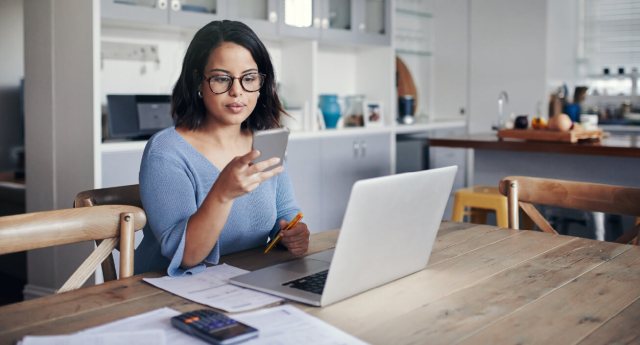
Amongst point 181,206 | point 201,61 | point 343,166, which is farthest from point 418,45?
point 181,206

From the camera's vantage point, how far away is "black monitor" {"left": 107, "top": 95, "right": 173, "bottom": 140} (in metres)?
3.48

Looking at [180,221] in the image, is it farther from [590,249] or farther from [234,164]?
[590,249]

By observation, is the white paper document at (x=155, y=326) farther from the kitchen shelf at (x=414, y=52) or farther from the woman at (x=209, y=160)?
the kitchen shelf at (x=414, y=52)

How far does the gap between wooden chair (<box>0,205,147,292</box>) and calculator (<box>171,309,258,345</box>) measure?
391mm

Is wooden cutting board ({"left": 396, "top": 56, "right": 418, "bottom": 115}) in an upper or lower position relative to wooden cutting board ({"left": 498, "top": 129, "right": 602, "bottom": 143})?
upper

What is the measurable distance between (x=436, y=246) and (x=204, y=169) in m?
0.58

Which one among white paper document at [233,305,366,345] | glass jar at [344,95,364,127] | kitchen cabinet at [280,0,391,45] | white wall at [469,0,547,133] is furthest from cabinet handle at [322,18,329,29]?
white paper document at [233,305,366,345]

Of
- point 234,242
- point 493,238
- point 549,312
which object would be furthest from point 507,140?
point 549,312

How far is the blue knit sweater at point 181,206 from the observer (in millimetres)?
1485

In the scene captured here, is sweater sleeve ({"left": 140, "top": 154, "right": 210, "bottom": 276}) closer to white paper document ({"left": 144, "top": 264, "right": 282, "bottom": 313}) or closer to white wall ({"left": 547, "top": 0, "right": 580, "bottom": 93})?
white paper document ({"left": 144, "top": 264, "right": 282, "bottom": 313})

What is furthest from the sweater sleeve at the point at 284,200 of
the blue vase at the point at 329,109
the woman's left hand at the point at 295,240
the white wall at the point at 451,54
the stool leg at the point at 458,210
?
the white wall at the point at 451,54

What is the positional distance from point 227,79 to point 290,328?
753 mm

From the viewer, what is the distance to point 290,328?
3.47 feet

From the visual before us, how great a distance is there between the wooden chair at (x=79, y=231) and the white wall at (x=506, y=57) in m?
4.98
